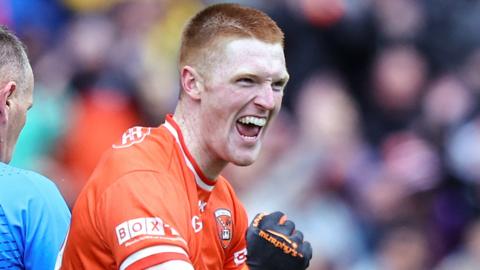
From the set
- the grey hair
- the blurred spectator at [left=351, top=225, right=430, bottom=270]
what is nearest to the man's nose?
the grey hair

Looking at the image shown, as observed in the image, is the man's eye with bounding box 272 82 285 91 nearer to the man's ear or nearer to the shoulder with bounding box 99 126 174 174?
the man's ear

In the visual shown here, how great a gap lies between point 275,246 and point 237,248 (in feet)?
2.17

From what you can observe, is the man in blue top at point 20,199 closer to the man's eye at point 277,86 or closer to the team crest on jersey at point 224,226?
the team crest on jersey at point 224,226

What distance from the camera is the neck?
501 centimetres

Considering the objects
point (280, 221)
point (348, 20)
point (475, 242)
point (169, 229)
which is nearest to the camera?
point (169, 229)

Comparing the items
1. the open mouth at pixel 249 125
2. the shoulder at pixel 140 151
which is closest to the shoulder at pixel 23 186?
the shoulder at pixel 140 151

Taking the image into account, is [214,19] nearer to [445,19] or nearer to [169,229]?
[169,229]

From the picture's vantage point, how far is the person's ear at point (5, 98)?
16.2 feet

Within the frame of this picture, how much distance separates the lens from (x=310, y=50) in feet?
32.8

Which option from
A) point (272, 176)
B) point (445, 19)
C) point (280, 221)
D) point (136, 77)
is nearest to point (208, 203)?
point (280, 221)

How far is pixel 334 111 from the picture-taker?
9.66m

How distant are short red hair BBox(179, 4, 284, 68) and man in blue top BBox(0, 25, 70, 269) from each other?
0.73 metres

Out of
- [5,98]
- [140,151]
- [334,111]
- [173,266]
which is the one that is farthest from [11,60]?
[334,111]

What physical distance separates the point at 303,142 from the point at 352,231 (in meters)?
0.87
